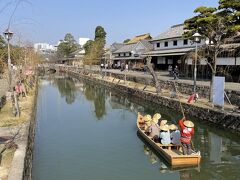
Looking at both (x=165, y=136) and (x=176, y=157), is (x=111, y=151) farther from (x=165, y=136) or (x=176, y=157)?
(x=176, y=157)

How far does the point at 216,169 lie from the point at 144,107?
14.1 meters

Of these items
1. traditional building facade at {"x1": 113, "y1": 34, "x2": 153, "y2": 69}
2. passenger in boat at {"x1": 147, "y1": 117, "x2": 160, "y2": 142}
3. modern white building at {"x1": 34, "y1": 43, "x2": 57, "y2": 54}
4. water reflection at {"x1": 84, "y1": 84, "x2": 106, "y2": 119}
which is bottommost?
water reflection at {"x1": 84, "y1": 84, "x2": 106, "y2": 119}

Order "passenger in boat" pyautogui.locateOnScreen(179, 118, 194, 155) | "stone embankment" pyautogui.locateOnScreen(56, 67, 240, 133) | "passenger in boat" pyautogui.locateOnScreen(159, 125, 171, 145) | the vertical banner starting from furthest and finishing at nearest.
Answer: the vertical banner < "stone embankment" pyautogui.locateOnScreen(56, 67, 240, 133) < "passenger in boat" pyautogui.locateOnScreen(159, 125, 171, 145) < "passenger in boat" pyautogui.locateOnScreen(179, 118, 194, 155)

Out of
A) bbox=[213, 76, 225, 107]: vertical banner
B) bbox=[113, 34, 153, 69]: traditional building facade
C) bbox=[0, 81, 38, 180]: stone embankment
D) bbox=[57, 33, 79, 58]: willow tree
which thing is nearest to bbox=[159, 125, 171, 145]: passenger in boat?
bbox=[0, 81, 38, 180]: stone embankment

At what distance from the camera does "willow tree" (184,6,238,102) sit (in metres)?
18.7

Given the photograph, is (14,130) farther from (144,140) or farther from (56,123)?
(56,123)

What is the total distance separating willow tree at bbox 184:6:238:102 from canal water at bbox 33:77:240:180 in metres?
4.32

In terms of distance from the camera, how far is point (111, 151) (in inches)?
531

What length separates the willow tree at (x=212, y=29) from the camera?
18.7m

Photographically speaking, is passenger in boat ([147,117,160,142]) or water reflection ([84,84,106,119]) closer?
passenger in boat ([147,117,160,142])

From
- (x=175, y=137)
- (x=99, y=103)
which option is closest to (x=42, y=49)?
(x=99, y=103)

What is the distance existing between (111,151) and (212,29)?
10883mm

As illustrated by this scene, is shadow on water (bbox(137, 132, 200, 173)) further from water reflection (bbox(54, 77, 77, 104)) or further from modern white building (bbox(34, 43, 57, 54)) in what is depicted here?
modern white building (bbox(34, 43, 57, 54))

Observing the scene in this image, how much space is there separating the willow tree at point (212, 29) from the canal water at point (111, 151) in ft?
14.2
